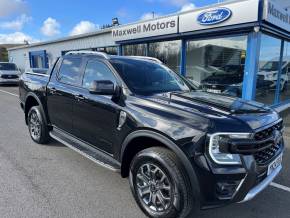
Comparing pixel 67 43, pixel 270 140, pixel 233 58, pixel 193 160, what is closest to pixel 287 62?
pixel 233 58

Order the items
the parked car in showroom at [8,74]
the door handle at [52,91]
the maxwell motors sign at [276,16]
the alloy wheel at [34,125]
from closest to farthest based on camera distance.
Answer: the door handle at [52,91]
the alloy wheel at [34,125]
the maxwell motors sign at [276,16]
the parked car in showroom at [8,74]

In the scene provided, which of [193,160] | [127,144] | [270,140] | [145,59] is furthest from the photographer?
[145,59]

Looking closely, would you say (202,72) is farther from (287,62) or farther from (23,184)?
(23,184)

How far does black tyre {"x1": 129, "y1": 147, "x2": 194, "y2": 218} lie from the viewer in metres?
2.65

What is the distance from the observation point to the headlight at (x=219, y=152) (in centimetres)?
251

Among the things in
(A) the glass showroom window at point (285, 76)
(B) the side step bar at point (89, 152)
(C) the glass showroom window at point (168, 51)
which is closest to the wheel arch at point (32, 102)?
(B) the side step bar at point (89, 152)

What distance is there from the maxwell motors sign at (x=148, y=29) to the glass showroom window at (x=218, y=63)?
1.00m

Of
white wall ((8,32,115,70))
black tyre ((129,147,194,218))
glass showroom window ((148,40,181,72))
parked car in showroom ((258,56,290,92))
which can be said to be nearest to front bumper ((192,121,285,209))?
black tyre ((129,147,194,218))

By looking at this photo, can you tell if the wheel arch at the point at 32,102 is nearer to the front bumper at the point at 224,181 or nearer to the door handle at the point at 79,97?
the door handle at the point at 79,97

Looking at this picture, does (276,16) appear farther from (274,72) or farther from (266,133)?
(266,133)

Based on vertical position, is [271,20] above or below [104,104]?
above

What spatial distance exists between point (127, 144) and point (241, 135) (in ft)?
4.38

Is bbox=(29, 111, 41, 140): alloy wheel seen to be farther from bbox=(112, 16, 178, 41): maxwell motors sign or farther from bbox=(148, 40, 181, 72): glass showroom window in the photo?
bbox=(148, 40, 181, 72): glass showroom window

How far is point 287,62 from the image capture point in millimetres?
11430
